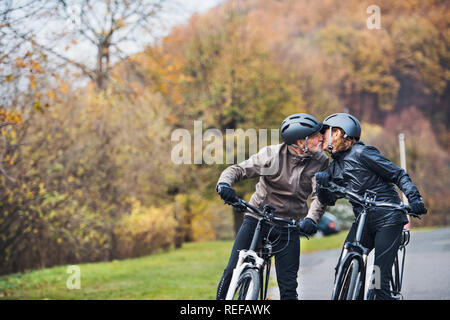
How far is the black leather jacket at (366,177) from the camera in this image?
4387 millimetres

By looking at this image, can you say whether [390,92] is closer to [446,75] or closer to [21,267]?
[446,75]

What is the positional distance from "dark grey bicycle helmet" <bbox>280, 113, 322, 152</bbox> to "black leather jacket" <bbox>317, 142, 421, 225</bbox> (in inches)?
11.0

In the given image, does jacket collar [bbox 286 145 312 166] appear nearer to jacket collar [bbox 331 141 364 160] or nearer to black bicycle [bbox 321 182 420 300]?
jacket collar [bbox 331 141 364 160]

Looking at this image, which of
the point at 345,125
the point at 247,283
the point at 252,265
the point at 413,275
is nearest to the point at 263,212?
the point at 252,265

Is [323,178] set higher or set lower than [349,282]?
higher

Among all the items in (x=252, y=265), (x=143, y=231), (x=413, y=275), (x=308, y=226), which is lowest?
(x=413, y=275)

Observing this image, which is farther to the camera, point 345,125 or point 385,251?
point 345,125

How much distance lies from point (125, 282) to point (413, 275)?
5.45 m

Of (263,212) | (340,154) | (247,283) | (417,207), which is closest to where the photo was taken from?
(247,283)

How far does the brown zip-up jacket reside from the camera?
4.63m

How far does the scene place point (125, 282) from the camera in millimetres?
11148
